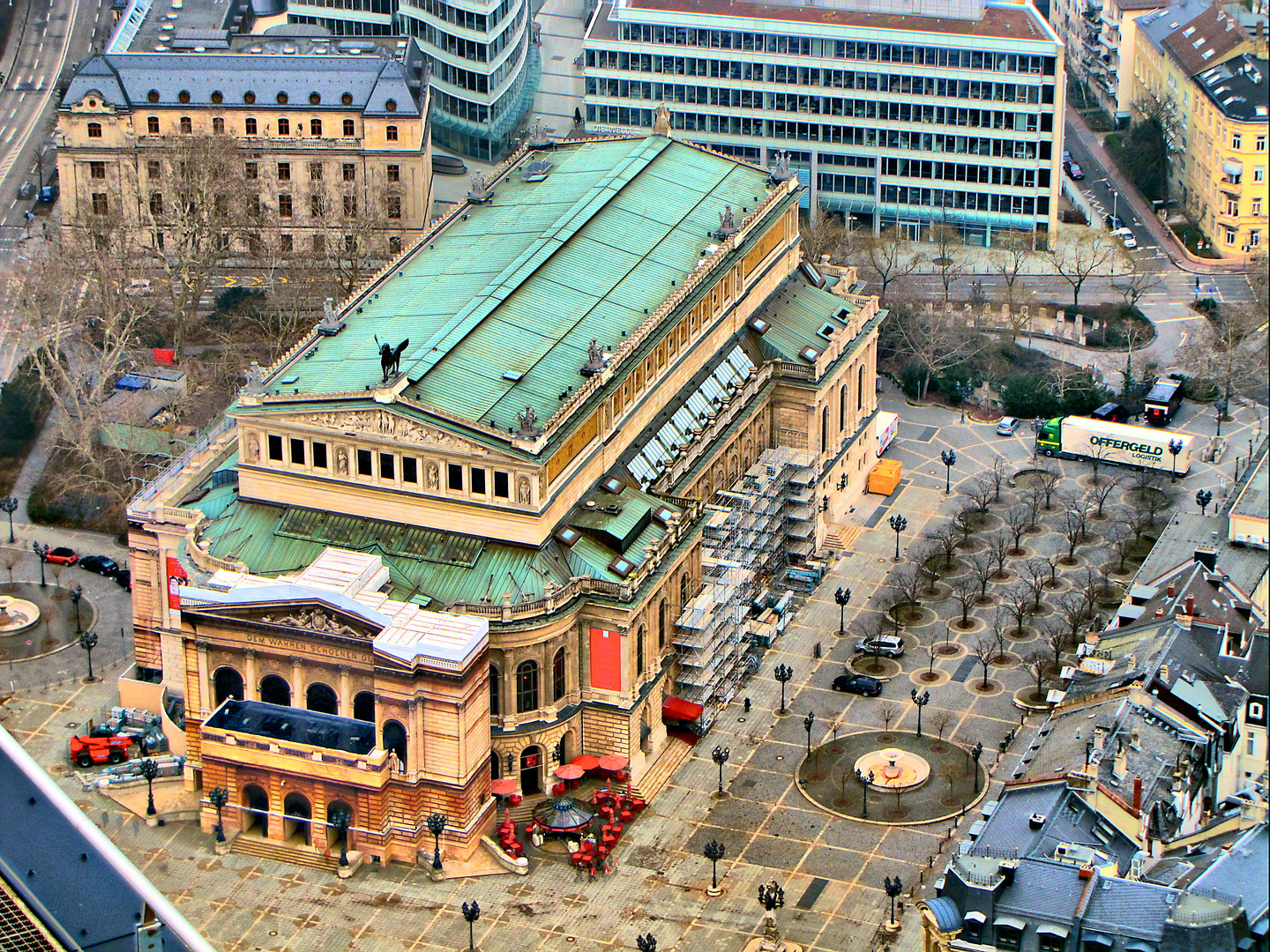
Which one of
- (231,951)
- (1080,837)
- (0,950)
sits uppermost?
(0,950)

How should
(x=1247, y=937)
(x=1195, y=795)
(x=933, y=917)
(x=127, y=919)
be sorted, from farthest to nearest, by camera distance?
(x=1195, y=795) < (x=933, y=917) < (x=1247, y=937) < (x=127, y=919)

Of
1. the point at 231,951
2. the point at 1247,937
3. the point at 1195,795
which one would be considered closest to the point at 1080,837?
the point at 1195,795

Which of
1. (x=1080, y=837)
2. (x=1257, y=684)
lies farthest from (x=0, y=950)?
(x=1257, y=684)

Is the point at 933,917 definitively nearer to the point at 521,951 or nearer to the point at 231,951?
the point at 521,951

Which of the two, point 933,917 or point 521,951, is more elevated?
point 933,917

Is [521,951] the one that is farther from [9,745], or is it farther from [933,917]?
[9,745]

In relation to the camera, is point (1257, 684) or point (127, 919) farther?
point (1257, 684)

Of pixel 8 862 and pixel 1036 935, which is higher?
pixel 8 862

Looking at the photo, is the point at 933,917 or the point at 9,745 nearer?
the point at 9,745

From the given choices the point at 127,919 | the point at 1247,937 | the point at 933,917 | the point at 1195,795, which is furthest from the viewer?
the point at 1195,795
